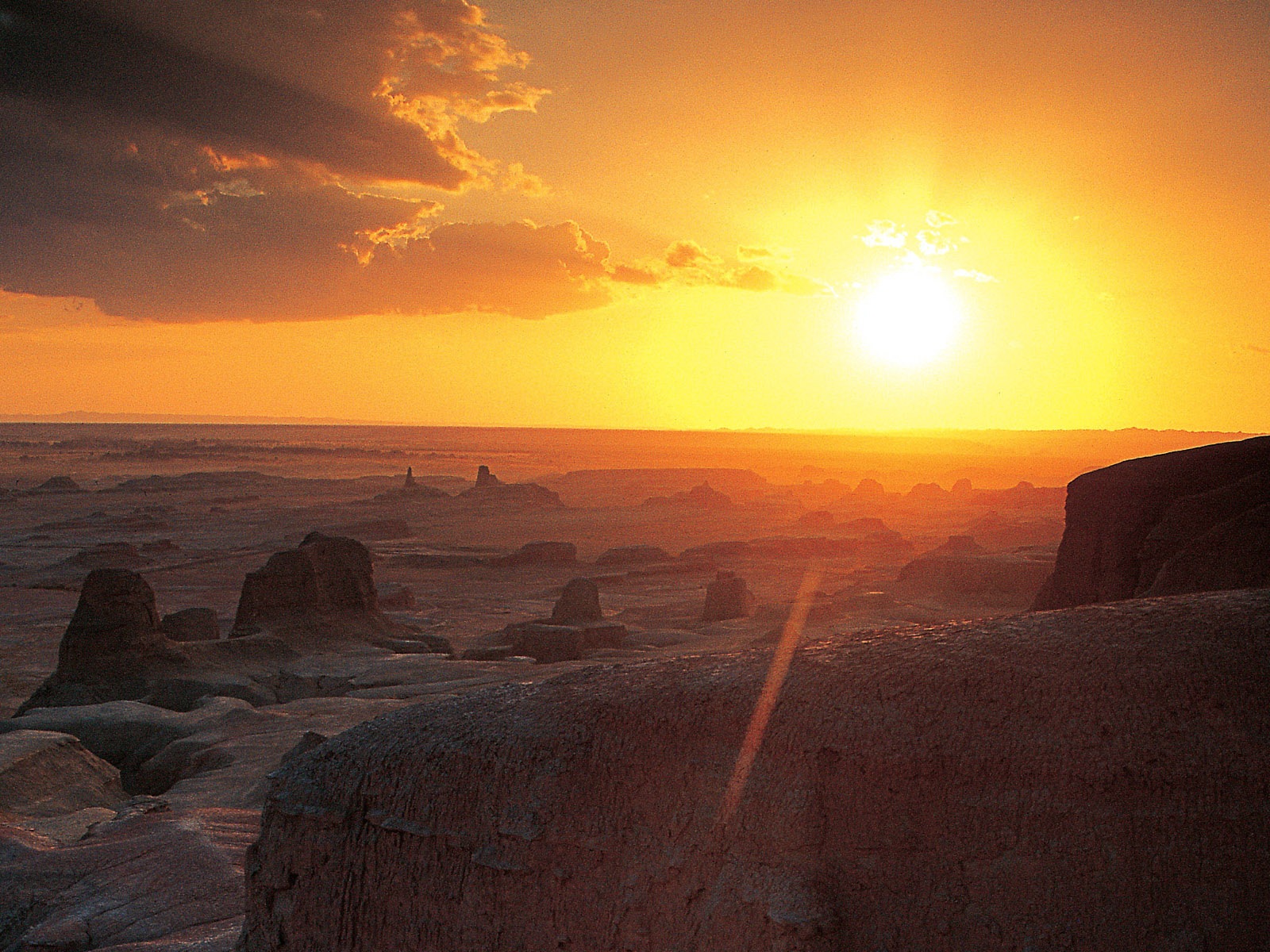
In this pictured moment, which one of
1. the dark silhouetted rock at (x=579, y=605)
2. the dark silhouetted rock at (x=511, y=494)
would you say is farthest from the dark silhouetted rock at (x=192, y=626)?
the dark silhouetted rock at (x=511, y=494)

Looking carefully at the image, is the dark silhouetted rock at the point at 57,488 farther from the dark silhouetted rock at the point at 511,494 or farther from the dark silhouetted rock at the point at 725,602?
the dark silhouetted rock at the point at 725,602

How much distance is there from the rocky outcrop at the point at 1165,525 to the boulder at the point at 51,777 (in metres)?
14.4

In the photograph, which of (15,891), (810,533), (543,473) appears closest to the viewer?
(15,891)

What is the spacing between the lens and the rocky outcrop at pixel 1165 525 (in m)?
9.12

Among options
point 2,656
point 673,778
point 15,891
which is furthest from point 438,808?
point 2,656

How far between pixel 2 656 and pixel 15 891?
22.1 metres

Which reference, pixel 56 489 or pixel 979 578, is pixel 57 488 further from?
pixel 979 578

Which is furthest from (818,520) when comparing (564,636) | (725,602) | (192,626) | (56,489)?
(56,489)

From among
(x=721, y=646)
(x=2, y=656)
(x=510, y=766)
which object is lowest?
(x=2, y=656)

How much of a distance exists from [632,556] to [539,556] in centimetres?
471

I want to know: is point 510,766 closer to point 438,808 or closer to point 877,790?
point 438,808

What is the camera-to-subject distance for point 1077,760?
13.4 feet

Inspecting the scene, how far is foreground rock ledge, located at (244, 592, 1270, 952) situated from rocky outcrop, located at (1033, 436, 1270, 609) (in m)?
5.08

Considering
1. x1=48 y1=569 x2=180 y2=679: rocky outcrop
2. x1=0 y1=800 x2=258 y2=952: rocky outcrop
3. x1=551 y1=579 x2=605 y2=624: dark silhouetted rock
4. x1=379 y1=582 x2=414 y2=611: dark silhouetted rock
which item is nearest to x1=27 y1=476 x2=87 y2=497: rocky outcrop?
x1=379 y1=582 x2=414 y2=611: dark silhouetted rock
